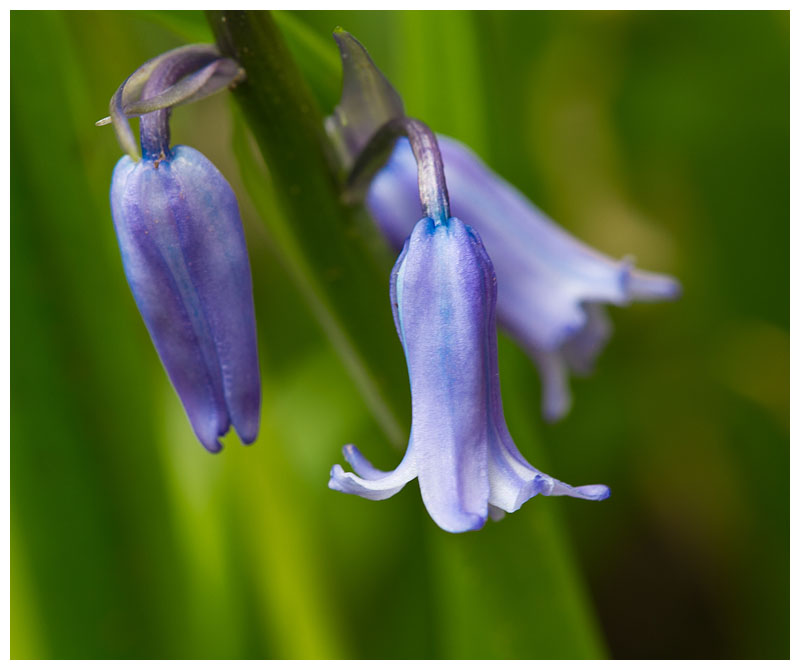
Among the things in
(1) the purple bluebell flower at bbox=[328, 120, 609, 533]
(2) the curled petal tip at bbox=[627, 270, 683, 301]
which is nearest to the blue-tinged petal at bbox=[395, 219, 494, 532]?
(1) the purple bluebell flower at bbox=[328, 120, 609, 533]

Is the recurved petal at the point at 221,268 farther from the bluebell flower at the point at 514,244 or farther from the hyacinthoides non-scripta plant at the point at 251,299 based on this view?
the bluebell flower at the point at 514,244

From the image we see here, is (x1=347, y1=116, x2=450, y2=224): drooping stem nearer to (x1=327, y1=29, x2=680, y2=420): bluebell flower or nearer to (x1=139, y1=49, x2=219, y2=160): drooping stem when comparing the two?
(x1=327, y1=29, x2=680, y2=420): bluebell flower

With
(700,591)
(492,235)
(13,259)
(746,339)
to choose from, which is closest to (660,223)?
(746,339)

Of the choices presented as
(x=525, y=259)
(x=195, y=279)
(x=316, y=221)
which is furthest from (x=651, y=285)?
(x=195, y=279)

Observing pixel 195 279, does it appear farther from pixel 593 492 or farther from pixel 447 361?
pixel 593 492

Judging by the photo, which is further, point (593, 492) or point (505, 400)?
point (505, 400)
